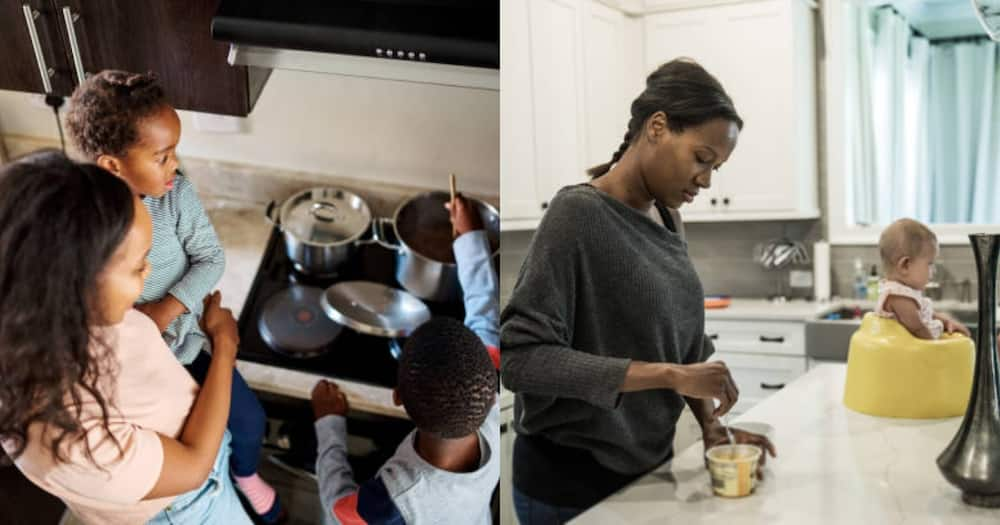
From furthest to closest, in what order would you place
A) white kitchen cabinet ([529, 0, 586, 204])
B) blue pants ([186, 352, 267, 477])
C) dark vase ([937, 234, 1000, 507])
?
blue pants ([186, 352, 267, 477]) < white kitchen cabinet ([529, 0, 586, 204]) < dark vase ([937, 234, 1000, 507])

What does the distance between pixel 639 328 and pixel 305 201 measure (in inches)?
16.7

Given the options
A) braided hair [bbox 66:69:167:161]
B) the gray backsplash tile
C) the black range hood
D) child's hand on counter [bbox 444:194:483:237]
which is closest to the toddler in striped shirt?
braided hair [bbox 66:69:167:161]

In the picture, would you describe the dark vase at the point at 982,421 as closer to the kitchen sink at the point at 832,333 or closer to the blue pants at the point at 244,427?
the kitchen sink at the point at 832,333

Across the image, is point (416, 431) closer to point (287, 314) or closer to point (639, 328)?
point (287, 314)

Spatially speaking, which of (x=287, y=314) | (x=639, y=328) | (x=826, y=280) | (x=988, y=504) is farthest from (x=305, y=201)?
(x=988, y=504)

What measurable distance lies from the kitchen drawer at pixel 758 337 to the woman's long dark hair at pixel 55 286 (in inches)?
18.4

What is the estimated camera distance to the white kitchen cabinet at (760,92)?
0.50 m

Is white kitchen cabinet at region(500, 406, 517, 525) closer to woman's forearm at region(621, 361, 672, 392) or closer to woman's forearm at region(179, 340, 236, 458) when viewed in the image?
woman's forearm at region(621, 361, 672, 392)

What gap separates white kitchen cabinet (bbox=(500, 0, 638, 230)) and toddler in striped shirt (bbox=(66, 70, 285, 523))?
31 centimetres

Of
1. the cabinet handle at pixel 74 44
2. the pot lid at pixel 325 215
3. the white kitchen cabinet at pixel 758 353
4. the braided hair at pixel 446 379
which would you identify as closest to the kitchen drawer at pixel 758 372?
the white kitchen cabinet at pixel 758 353

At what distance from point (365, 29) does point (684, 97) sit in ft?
1.28

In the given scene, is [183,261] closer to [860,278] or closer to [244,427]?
[244,427]

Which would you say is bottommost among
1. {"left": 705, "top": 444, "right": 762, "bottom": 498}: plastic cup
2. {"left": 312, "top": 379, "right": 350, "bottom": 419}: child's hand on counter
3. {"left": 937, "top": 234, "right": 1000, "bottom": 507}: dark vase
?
{"left": 312, "top": 379, "right": 350, "bottom": 419}: child's hand on counter

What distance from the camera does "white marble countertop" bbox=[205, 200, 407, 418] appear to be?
813 millimetres
